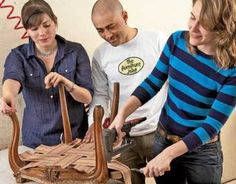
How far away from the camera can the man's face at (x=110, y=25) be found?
131 cm

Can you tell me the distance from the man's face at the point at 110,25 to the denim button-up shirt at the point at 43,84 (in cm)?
11

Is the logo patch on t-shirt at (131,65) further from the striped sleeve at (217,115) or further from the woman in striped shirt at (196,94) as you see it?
the striped sleeve at (217,115)

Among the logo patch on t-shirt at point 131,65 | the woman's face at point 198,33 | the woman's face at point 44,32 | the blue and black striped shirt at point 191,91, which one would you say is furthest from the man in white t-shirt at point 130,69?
the woman's face at point 198,33

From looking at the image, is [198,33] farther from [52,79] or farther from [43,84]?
[43,84]

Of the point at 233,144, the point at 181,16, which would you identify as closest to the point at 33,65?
the point at 181,16

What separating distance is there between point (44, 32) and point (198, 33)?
510mm

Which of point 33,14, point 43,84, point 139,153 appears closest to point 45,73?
point 43,84

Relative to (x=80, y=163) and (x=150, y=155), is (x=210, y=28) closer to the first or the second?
(x=80, y=163)

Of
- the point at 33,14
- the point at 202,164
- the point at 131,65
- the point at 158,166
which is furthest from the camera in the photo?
the point at 131,65

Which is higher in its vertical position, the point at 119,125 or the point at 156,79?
the point at 156,79

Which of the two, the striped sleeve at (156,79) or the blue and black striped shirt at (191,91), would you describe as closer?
the blue and black striped shirt at (191,91)

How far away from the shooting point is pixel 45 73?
1.32 m

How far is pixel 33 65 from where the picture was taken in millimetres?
1324

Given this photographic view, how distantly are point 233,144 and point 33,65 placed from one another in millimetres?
1515
